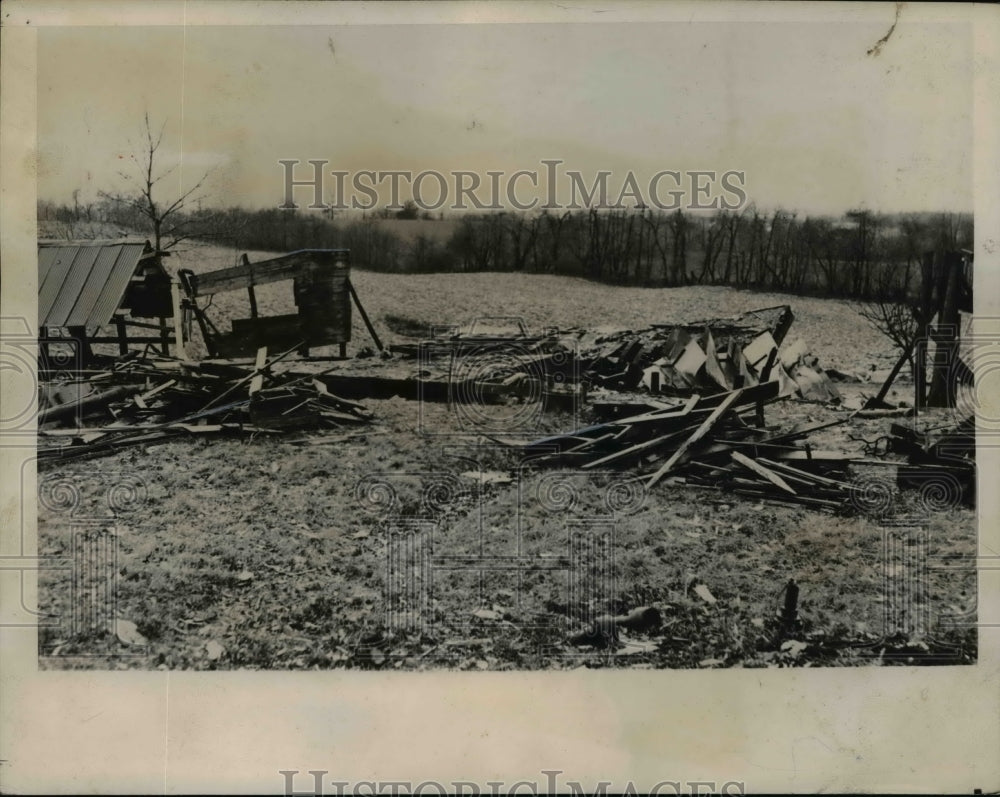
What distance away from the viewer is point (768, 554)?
329 cm

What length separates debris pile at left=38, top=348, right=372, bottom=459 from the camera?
335 cm

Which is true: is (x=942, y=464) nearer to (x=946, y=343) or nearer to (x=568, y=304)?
(x=946, y=343)

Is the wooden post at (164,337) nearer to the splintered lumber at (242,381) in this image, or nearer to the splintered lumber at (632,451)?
the splintered lumber at (242,381)

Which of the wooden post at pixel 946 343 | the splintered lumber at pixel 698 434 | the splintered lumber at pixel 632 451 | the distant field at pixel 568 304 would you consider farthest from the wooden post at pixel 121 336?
the wooden post at pixel 946 343

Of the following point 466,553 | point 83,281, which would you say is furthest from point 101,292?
point 466,553

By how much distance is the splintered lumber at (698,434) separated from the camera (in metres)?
3.35

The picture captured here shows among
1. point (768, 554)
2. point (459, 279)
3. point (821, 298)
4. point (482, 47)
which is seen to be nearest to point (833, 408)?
point (821, 298)

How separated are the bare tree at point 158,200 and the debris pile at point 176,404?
2.56 feet

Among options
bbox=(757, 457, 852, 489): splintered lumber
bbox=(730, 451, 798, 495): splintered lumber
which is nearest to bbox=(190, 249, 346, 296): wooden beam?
bbox=(730, 451, 798, 495): splintered lumber

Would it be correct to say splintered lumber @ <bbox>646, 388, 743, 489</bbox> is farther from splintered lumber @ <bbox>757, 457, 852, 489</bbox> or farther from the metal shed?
the metal shed

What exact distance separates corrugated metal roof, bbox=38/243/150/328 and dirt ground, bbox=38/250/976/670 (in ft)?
1.33

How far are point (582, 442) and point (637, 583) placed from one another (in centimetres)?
87

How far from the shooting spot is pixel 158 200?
336 centimetres

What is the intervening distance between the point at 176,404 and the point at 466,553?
6.57ft
